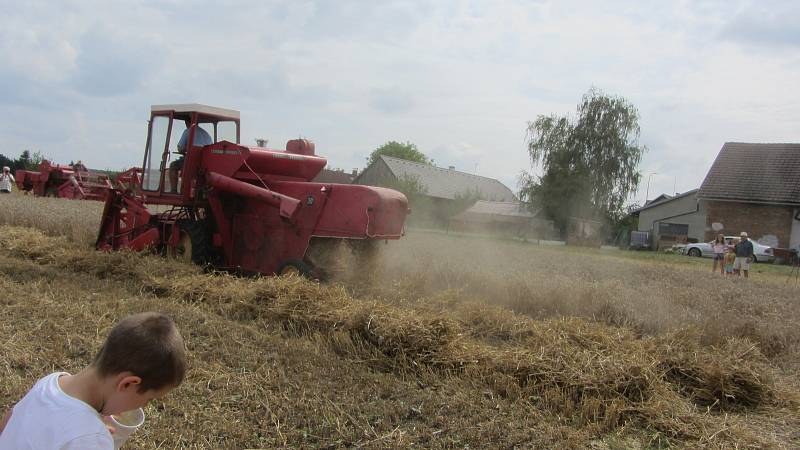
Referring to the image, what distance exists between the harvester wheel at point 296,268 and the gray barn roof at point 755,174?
30079 mm

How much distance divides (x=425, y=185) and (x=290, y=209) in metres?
44.7

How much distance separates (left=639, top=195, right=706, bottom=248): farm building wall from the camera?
43812mm

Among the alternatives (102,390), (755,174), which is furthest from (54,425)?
(755,174)

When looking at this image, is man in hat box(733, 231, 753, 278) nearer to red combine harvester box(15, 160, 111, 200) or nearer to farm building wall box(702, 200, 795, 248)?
farm building wall box(702, 200, 795, 248)

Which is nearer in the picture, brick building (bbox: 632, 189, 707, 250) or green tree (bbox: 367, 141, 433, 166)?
brick building (bbox: 632, 189, 707, 250)

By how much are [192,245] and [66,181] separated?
22.2 meters

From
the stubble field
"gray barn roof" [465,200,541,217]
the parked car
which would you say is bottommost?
the stubble field

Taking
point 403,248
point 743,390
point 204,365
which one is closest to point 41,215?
point 403,248

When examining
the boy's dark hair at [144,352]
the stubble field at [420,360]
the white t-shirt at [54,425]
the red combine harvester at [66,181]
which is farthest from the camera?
the red combine harvester at [66,181]

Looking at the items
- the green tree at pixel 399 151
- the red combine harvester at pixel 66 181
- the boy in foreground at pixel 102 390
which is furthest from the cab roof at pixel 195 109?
the green tree at pixel 399 151

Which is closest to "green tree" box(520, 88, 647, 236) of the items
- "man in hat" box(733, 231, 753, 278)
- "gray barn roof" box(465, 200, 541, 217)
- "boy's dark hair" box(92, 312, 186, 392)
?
"gray barn roof" box(465, 200, 541, 217)

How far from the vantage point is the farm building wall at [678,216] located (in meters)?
43.8

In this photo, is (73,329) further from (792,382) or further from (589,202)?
(589,202)

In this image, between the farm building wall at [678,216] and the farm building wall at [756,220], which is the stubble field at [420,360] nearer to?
the farm building wall at [756,220]
